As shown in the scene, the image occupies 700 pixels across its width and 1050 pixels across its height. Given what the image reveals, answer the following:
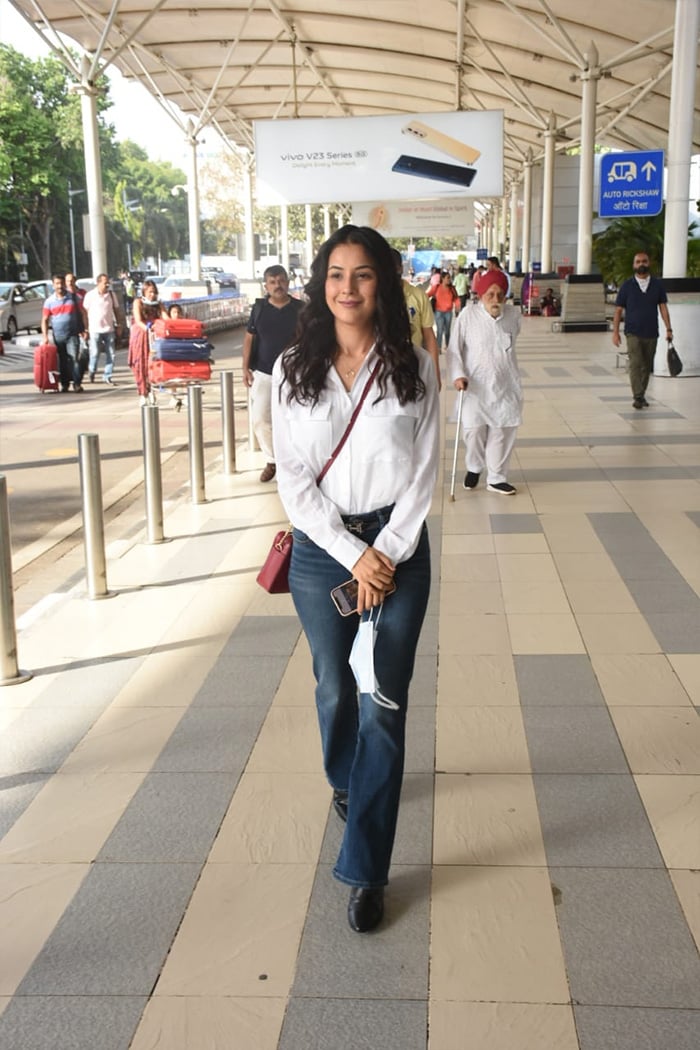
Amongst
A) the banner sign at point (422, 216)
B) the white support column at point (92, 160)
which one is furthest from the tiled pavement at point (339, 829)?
the banner sign at point (422, 216)

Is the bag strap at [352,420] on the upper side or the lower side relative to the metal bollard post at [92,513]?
upper

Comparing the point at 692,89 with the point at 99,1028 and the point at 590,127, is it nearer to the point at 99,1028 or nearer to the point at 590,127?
the point at 590,127

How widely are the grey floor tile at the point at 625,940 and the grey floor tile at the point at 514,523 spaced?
5.05 m

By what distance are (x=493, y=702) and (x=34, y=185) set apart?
7662 cm

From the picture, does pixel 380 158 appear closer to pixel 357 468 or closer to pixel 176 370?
pixel 176 370

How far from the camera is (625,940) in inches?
127

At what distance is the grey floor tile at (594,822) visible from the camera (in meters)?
3.69

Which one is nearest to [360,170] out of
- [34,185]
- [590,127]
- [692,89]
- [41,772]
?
[590,127]

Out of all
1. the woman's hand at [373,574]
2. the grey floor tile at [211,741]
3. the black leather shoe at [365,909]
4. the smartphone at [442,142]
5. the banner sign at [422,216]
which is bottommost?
the grey floor tile at [211,741]

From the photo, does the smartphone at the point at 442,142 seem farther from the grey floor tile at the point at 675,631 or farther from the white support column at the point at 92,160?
the grey floor tile at the point at 675,631

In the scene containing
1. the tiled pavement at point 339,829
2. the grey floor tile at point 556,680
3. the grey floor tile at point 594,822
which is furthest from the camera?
the grey floor tile at point 556,680

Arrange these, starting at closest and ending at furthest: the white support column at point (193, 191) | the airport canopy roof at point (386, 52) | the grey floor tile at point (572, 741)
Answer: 1. the grey floor tile at point (572, 741)
2. the airport canopy roof at point (386, 52)
3. the white support column at point (193, 191)

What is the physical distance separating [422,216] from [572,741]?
34.0 m

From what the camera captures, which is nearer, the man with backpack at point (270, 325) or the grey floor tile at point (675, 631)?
the grey floor tile at point (675, 631)
